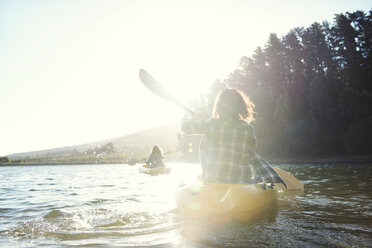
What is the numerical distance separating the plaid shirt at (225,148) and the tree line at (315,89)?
32.6 m

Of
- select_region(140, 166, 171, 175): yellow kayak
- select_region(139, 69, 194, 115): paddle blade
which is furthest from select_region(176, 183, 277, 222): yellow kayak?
select_region(140, 166, 171, 175): yellow kayak

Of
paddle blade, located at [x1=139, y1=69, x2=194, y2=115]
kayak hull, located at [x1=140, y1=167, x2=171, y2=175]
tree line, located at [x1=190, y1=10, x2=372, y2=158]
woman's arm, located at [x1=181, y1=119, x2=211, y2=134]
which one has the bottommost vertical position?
kayak hull, located at [x1=140, y1=167, x2=171, y2=175]

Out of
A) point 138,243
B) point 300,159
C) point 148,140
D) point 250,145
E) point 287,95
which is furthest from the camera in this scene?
point 148,140

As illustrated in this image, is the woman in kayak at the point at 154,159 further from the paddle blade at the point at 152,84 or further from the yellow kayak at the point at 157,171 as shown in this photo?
the paddle blade at the point at 152,84

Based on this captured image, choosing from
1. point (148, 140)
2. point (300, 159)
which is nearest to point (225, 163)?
point (300, 159)

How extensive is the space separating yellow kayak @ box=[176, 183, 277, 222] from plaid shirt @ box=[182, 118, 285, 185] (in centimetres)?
18

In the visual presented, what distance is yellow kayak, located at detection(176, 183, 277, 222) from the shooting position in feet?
13.3

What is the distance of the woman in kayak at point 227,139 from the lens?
410 cm

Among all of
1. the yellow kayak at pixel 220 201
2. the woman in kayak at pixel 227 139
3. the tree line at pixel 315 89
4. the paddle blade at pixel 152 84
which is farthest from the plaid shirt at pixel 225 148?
the tree line at pixel 315 89

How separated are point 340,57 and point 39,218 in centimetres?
4624

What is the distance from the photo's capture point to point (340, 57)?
133 feet

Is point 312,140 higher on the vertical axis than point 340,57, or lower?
lower

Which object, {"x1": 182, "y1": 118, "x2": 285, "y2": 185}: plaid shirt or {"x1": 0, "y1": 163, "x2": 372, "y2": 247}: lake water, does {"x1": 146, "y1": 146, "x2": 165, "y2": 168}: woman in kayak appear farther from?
{"x1": 182, "y1": 118, "x2": 285, "y2": 185}: plaid shirt

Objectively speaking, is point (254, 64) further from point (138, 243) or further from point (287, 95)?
point (138, 243)
